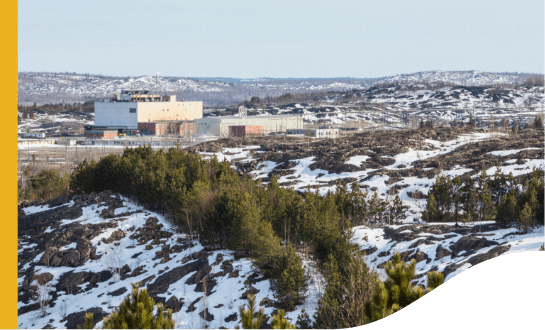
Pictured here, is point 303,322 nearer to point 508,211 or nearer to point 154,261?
point 154,261

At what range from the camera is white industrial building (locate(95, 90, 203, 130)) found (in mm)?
63062

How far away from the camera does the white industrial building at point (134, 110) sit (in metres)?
63.1

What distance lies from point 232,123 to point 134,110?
14.6 m

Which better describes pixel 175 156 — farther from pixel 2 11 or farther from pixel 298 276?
pixel 2 11

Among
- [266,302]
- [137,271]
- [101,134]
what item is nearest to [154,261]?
[137,271]

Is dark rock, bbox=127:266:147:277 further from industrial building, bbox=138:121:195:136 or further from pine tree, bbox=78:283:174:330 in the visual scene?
industrial building, bbox=138:121:195:136

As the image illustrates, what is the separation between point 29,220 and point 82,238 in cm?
318

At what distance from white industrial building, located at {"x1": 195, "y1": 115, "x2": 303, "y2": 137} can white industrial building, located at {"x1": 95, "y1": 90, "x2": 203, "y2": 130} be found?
27.5 ft

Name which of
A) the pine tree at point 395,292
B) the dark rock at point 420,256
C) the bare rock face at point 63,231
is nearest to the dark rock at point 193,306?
the bare rock face at point 63,231

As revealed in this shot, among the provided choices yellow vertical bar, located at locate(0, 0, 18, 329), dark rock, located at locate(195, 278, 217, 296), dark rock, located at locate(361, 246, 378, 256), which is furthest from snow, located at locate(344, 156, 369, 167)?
yellow vertical bar, located at locate(0, 0, 18, 329)

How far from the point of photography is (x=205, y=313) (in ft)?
28.9

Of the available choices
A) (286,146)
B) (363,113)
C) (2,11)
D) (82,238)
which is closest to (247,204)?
(82,238)

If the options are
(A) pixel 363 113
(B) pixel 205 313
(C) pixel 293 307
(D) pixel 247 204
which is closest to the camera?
(B) pixel 205 313

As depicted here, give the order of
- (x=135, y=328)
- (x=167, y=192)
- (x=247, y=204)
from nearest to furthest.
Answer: (x=135, y=328) < (x=247, y=204) < (x=167, y=192)
